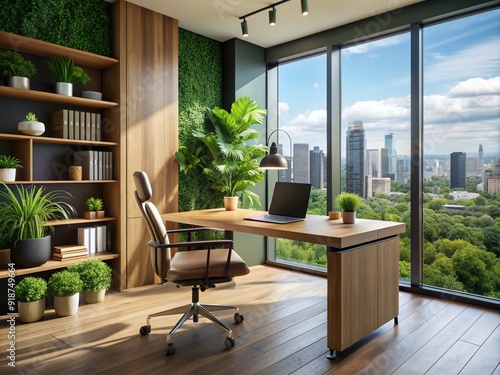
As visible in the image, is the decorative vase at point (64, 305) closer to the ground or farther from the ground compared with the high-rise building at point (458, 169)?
closer to the ground

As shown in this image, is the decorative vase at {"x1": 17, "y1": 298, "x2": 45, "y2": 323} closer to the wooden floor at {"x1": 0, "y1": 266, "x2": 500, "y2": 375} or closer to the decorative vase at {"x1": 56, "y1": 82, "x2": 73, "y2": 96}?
the wooden floor at {"x1": 0, "y1": 266, "x2": 500, "y2": 375}

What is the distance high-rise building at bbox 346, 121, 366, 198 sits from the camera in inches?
174

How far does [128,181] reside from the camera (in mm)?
3885

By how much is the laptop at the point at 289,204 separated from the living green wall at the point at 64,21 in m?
2.33

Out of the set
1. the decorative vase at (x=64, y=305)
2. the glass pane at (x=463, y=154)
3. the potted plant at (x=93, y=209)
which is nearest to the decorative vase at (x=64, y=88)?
the potted plant at (x=93, y=209)

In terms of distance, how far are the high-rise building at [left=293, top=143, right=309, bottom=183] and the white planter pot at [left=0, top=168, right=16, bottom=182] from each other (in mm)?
3223

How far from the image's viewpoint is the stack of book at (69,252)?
3.44 metres

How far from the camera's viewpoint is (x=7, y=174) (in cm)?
312

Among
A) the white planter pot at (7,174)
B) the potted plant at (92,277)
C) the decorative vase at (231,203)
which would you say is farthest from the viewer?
the decorative vase at (231,203)

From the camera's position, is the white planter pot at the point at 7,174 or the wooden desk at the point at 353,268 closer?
the wooden desk at the point at 353,268

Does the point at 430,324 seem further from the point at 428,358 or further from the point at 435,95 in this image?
the point at 435,95

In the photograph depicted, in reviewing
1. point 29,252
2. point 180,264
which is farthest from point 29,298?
point 180,264

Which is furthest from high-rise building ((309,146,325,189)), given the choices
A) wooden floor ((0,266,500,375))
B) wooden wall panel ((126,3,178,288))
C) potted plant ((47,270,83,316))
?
potted plant ((47,270,83,316))

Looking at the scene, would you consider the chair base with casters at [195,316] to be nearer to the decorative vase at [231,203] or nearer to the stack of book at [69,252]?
the stack of book at [69,252]
